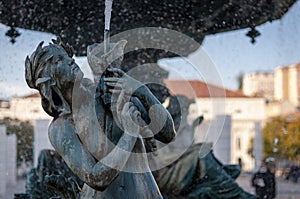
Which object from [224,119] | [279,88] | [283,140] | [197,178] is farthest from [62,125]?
[279,88]

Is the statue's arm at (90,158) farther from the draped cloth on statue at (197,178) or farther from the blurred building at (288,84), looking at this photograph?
the blurred building at (288,84)

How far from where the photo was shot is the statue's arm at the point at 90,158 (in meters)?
2.87

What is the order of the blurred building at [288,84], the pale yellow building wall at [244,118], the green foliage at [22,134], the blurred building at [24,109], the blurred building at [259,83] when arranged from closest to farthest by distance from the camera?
the blurred building at [24,109] → the green foliage at [22,134] → the pale yellow building wall at [244,118] → the blurred building at [288,84] → the blurred building at [259,83]

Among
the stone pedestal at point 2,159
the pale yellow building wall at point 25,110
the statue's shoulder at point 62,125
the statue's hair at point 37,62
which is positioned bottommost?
the stone pedestal at point 2,159

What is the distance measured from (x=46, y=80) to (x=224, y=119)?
18466mm

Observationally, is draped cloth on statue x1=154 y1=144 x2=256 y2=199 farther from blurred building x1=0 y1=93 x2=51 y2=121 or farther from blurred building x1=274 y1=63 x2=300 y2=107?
blurred building x1=274 y1=63 x2=300 y2=107

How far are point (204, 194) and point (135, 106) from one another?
419 centimetres

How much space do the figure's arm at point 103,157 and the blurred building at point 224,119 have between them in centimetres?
600

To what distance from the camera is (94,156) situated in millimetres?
2930

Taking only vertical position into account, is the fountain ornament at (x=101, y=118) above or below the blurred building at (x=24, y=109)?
below

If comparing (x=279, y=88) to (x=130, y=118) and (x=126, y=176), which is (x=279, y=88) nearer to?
(x=126, y=176)

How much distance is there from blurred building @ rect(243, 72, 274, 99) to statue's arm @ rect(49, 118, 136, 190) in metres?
61.4

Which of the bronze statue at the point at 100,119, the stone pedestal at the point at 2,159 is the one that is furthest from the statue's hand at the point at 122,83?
the stone pedestal at the point at 2,159

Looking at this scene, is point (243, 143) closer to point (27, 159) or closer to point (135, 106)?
point (27, 159)
